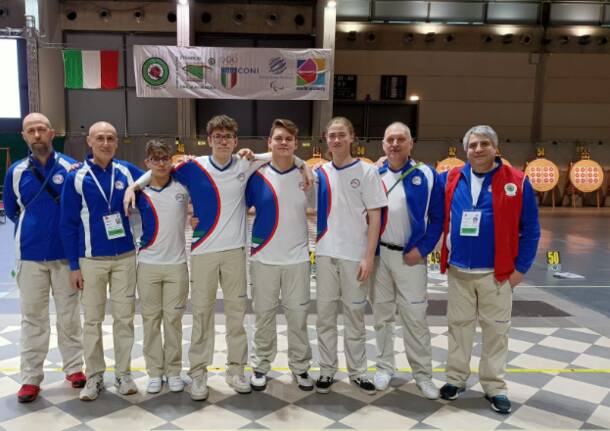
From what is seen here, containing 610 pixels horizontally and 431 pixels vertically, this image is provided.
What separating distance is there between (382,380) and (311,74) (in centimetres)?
1080

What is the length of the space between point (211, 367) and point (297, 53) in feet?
34.8

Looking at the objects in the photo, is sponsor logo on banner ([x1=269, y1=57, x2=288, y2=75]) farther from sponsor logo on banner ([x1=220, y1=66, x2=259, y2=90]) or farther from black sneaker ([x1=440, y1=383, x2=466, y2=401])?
black sneaker ([x1=440, y1=383, x2=466, y2=401])

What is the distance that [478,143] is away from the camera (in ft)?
10.4

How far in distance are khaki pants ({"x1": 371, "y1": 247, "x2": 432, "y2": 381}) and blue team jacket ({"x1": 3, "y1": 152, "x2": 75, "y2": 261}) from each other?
2.20m

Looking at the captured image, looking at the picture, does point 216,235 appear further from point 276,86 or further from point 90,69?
point 90,69

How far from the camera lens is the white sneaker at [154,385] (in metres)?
3.40

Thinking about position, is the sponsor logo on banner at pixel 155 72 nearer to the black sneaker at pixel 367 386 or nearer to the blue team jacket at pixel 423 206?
the blue team jacket at pixel 423 206

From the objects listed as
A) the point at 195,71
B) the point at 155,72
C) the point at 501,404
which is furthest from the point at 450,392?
the point at 155,72

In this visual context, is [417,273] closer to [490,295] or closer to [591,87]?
[490,295]

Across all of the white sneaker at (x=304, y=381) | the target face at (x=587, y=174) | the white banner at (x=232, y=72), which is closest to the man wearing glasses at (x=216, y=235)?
the white sneaker at (x=304, y=381)

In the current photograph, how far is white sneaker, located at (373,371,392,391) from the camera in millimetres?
3502

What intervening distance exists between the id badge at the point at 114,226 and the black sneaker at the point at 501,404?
2.68 m

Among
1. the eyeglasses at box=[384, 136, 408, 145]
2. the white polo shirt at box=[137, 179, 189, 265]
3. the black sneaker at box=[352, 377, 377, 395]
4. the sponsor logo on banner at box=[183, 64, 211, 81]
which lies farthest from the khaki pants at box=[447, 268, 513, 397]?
the sponsor logo on banner at box=[183, 64, 211, 81]

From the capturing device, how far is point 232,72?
13055mm
